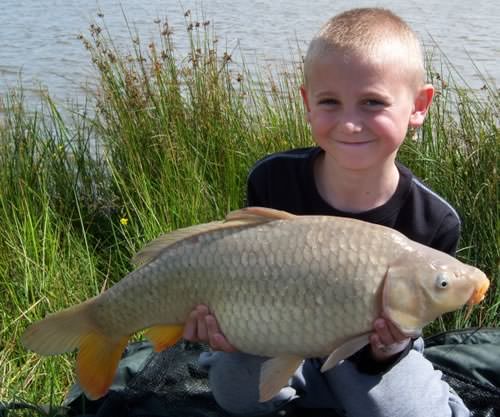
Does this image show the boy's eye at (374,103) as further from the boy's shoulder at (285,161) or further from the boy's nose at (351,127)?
the boy's shoulder at (285,161)

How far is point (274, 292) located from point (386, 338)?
0.23 m

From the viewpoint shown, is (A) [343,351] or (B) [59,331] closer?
(A) [343,351]

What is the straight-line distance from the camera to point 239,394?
6.25 feet

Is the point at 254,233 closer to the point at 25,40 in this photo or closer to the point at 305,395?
the point at 305,395

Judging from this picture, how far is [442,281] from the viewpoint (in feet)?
4.73

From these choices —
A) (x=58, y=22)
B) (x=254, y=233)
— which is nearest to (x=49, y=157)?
(x=254, y=233)

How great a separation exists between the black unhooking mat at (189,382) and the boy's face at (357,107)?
0.67 meters

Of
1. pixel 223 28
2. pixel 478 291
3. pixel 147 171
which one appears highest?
pixel 478 291

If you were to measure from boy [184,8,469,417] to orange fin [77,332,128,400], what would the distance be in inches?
6.9

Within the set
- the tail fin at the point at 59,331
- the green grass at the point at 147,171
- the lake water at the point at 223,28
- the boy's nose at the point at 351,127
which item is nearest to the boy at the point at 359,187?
the boy's nose at the point at 351,127

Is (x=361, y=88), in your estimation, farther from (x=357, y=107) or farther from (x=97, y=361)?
(x=97, y=361)

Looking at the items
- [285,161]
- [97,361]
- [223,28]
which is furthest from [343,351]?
[223,28]

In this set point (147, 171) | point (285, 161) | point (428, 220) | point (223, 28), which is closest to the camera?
point (428, 220)

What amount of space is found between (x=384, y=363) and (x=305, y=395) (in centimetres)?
30
